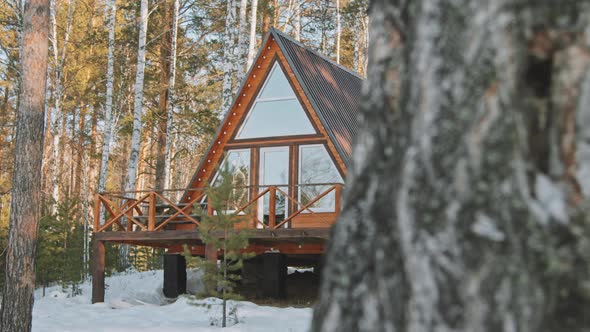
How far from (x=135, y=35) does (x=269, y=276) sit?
13494mm

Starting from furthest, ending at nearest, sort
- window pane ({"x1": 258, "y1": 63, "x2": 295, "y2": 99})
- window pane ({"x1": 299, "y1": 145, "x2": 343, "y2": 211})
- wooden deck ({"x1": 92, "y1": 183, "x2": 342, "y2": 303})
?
1. window pane ({"x1": 258, "y1": 63, "x2": 295, "y2": 99})
2. window pane ({"x1": 299, "y1": 145, "x2": 343, "y2": 211})
3. wooden deck ({"x1": 92, "y1": 183, "x2": 342, "y2": 303})

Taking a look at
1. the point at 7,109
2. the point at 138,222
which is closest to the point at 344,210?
the point at 138,222

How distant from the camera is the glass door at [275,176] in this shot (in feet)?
47.4

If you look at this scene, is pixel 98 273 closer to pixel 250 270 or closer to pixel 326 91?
pixel 250 270

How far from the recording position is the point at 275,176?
14.6 metres

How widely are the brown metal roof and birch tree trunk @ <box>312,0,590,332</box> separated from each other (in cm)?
1162

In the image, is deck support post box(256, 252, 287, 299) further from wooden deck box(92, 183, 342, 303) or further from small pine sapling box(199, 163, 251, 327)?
small pine sapling box(199, 163, 251, 327)

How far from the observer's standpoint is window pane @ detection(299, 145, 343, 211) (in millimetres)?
13945

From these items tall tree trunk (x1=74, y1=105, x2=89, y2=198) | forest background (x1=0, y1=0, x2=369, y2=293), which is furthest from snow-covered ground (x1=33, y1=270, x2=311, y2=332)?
tall tree trunk (x1=74, y1=105, x2=89, y2=198)

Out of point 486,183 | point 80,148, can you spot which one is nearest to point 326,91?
point 486,183

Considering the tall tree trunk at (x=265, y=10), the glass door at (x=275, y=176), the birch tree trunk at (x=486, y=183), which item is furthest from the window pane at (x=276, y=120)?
the birch tree trunk at (x=486, y=183)

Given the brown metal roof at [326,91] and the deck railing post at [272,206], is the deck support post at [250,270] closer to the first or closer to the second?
the deck railing post at [272,206]

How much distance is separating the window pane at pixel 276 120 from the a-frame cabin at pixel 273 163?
20mm

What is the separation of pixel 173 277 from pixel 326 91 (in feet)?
16.1
